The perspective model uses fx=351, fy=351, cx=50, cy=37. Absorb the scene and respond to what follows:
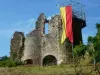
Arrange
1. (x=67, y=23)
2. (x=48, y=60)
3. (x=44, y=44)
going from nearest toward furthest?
1. (x=67, y=23)
2. (x=44, y=44)
3. (x=48, y=60)

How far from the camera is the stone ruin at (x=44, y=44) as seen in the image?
37906 mm

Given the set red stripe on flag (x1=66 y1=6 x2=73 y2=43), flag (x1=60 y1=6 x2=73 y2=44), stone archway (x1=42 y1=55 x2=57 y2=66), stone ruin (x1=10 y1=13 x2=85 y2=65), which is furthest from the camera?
stone archway (x1=42 y1=55 x2=57 y2=66)

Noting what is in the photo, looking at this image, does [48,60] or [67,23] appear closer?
[67,23]

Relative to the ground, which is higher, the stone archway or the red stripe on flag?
the red stripe on flag

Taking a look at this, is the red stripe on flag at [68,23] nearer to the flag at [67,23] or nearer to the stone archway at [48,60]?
the flag at [67,23]

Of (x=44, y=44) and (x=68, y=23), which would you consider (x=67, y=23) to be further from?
(x=44, y=44)

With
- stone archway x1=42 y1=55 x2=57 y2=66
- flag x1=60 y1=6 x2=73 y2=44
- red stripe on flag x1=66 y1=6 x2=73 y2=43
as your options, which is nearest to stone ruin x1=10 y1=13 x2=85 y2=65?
stone archway x1=42 y1=55 x2=57 y2=66

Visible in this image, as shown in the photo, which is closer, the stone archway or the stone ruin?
the stone ruin

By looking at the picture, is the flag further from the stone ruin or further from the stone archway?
the stone archway

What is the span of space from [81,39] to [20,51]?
7.44 meters

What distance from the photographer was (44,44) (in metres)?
39.4

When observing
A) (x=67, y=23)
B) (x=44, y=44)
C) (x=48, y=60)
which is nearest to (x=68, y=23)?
(x=67, y=23)

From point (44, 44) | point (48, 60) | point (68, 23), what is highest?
point (68, 23)

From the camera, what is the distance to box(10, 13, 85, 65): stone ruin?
3791 cm
